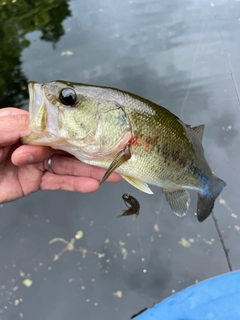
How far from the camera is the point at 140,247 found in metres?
2.63

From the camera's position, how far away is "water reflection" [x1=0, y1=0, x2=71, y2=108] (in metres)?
4.03

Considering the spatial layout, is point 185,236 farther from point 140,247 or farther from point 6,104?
point 6,104

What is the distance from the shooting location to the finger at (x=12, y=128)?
54.1 inches

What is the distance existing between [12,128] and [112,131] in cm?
45

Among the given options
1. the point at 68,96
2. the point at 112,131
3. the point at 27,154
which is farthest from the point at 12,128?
the point at 112,131

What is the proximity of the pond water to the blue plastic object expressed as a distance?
0.27m

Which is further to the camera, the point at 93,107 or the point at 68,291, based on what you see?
the point at 68,291

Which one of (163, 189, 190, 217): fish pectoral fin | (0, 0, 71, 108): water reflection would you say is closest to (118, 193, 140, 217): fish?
(163, 189, 190, 217): fish pectoral fin

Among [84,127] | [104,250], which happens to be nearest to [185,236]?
[104,250]

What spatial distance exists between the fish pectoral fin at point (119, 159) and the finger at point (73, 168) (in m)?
0.43

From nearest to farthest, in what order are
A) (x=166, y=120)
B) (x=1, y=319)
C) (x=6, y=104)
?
(x=166, y=120) → (x=1, y=319) → (x=6, y=104)

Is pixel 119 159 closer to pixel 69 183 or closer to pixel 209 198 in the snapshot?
pixel 69 183

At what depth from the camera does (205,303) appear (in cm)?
208

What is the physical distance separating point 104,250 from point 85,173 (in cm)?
105
